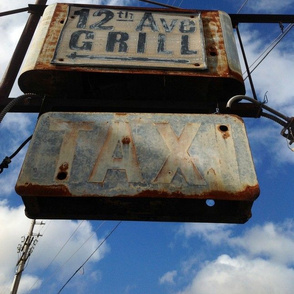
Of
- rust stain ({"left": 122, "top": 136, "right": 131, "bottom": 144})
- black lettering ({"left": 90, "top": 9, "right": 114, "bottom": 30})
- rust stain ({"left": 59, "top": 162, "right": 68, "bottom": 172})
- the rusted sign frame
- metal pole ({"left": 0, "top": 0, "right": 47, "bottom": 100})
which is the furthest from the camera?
black lettering ({"left": 90, "top": 9, "right": 114, "bottom": 30})

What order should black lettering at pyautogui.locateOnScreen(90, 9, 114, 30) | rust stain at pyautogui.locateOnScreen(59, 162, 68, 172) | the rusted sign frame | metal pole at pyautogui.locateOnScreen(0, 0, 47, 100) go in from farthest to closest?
black lettering at pyautogui.locateOnScreen(90, 9, 114, 30) → metal pole at pyautogui.locateOnScreen(0, 0, 47, 100) → the rusted sign frame → rust stain at pyautogui.locateOnScreen(59, 162, 68, 172)

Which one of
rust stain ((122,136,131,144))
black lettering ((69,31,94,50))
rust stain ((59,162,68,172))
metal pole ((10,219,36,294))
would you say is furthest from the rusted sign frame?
metal pole ((10,219,36,294))

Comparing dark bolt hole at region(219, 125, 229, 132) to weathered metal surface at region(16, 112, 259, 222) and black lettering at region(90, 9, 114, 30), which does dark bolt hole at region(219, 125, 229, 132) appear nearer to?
weathered metal surface at region(16, 112, 259, 222)

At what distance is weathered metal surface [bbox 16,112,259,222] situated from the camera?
5.91ft

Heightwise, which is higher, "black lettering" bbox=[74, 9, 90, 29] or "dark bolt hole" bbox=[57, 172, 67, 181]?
"black lettering" bbox=[74, 9, 90, 29]

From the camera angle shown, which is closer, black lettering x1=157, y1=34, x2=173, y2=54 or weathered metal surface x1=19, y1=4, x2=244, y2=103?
weathered metal surface x1=19, y1=4, x2=244, y2=103

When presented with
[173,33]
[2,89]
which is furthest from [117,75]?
[2,89]

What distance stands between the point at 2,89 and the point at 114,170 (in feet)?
4.72

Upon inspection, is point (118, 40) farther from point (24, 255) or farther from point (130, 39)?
point (24, 255)

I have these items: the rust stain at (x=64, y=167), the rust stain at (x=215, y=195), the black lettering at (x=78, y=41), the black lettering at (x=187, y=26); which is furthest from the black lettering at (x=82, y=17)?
the rust stain at (x=215, y=195)

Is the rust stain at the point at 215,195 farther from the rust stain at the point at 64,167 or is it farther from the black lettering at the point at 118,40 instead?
the black lettering at the point at 118,40

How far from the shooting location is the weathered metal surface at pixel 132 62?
2633mm

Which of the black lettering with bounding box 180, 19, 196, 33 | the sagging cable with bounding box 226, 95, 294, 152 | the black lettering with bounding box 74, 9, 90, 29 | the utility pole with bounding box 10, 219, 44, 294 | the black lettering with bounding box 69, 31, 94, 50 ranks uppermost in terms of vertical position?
the black lettering with bounding box 74, 9, 90, 29

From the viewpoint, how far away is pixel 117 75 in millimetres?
2668
